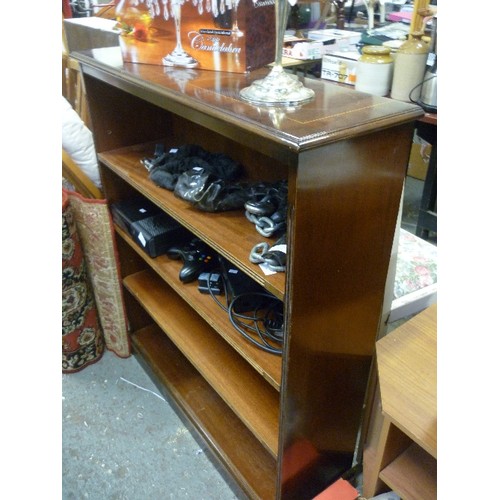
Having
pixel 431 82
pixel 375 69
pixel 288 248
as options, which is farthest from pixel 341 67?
pixel 288 248

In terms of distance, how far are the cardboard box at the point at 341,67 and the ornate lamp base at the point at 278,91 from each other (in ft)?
5.12

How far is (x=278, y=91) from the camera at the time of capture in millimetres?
818

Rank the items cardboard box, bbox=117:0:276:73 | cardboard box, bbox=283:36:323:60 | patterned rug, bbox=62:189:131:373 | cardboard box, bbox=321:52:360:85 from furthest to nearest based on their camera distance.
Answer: cardboard box, bbox=283:36:323:60
cardboard box, bbox=321:52:360:85
patterned rug, bbox=62:189:131:373
cardboard box, bbox=117:0:276:73

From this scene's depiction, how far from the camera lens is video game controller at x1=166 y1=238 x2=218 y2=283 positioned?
1.25m

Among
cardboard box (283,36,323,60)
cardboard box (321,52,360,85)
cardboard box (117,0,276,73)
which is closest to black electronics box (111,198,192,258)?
cardboard box (117,0,276,73)

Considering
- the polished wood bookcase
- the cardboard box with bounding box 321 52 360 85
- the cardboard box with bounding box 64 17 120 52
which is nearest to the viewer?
the polished wood bookcase

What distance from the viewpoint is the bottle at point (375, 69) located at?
2.05m

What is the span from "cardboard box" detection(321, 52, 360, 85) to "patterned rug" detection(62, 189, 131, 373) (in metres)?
1.51

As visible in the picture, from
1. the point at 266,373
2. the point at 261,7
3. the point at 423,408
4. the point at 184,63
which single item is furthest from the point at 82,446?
the point at 261,7

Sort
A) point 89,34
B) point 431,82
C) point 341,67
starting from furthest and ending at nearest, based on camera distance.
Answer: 1. point 341,67
2. point 431,82
3. point 89,34

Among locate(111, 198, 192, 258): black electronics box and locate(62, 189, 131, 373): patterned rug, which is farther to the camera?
locate(62, 189, 131, 373): patterned rug

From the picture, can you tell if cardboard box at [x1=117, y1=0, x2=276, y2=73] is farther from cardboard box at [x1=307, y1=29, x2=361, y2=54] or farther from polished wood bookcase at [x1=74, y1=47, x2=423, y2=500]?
cardboard box at [x1=307, y1=29, x2=361, y2=54]

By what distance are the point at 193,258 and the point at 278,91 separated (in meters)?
0.61

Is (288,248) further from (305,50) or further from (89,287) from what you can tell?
(305,50)
